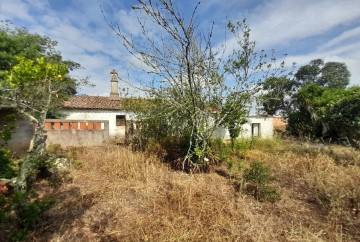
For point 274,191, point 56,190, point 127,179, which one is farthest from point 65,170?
point 274,191

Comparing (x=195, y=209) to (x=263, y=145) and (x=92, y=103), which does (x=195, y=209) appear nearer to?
(x=263, y=145)

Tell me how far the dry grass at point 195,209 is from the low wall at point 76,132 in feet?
18.6

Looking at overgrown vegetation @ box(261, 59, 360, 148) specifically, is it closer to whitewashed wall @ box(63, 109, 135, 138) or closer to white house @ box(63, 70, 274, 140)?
white house @ box(63, 70, 274, 140)

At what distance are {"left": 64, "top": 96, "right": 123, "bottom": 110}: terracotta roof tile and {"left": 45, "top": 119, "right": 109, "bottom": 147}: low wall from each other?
5626mm

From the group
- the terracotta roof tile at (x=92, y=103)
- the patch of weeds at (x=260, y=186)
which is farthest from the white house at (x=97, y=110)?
the patch of weeds at (x=260, y=186)

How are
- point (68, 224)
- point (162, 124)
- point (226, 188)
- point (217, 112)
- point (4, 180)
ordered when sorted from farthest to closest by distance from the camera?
point (162, 124) → point (217, 112) → point (226, 188) → point (4, 180) → point (68, 224)

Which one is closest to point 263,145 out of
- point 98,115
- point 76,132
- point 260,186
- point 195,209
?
point 260,186

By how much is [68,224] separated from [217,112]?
4.54m

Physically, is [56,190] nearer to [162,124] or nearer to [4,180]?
[4,180]

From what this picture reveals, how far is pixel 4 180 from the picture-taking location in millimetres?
3916


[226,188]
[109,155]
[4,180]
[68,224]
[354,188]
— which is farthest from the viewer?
[109,155]

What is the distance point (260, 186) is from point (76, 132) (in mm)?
9605

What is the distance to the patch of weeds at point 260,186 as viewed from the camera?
174 inches

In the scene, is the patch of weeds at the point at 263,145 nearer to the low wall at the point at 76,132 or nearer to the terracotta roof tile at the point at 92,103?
the low wall at the point at 76,132
